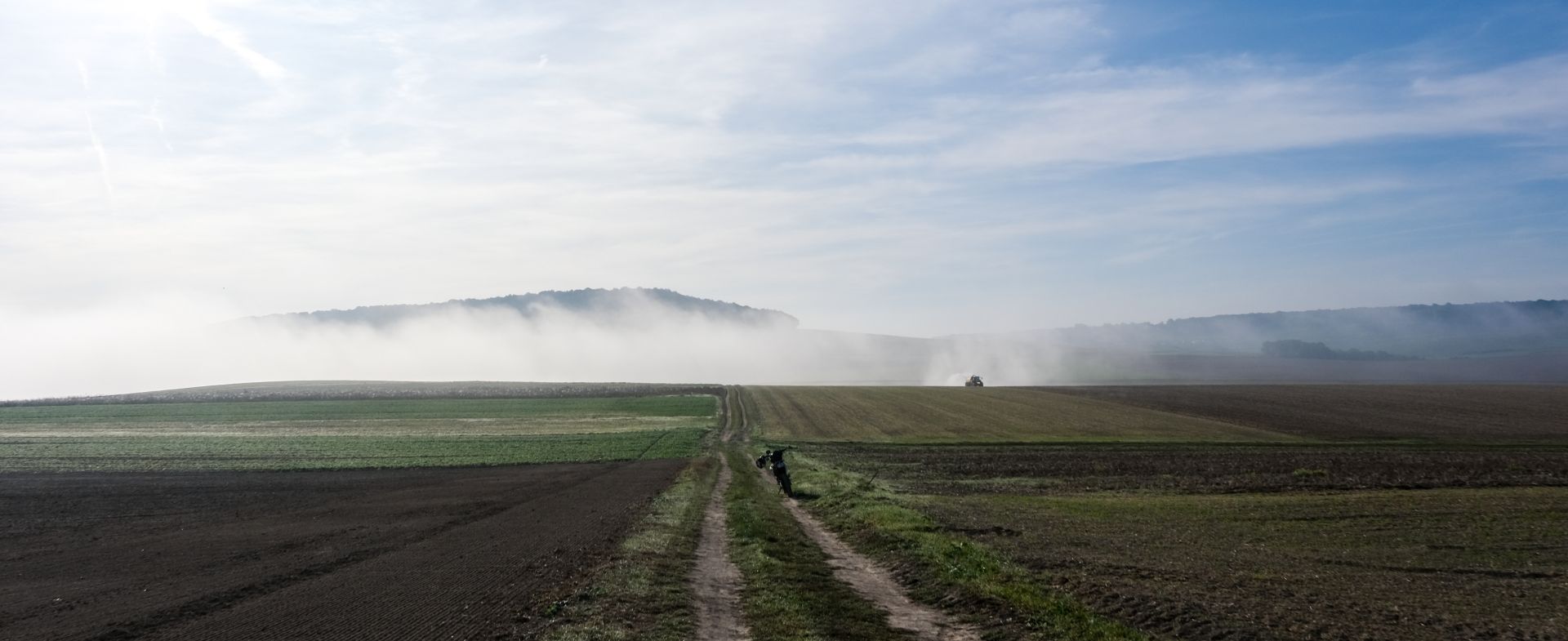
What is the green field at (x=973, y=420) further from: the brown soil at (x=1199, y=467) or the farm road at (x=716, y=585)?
the farm road at (x=716, y=585)

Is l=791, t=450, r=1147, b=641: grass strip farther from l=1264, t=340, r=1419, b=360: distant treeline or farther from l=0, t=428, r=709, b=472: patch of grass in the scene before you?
l=1264, t=340, r=1419, b=360: distant treeline

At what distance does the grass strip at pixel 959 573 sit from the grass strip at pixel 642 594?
3934 millimetres

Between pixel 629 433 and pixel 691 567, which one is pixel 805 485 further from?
pixel 629 433

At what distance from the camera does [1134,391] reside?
99.5 meters

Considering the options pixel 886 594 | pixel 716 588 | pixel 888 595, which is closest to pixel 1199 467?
pixel 886 594

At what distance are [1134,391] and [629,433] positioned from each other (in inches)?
2344

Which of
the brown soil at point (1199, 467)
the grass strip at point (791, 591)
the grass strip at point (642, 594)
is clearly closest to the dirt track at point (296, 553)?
the grass strip at point (642, 594)

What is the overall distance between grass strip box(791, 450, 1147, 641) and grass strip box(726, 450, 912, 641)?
128 centimetres

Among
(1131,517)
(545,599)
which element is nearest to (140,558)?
(545,599)

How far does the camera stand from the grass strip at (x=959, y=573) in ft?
41.9

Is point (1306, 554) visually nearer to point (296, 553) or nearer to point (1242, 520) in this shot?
point (1242, 520)

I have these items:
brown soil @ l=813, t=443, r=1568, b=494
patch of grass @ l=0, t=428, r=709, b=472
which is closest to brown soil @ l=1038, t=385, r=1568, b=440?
brown soil @ l=813, t=443, r=1568, b=494

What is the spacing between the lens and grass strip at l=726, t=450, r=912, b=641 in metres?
13.0

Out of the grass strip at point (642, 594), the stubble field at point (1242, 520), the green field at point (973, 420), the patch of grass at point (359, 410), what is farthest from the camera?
the patch of grass at point (359, 410)
